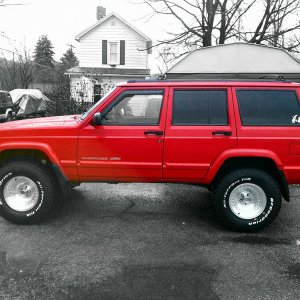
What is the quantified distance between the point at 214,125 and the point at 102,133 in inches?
55.3

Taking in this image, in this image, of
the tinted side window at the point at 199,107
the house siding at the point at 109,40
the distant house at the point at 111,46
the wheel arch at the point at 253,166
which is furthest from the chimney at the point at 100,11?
the wheel arch at the point at 253,166

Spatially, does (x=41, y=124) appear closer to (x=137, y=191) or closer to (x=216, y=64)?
(x=137, y=191)

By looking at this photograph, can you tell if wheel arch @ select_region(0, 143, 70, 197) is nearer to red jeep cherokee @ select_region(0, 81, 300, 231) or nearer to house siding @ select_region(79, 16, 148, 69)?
red jeep cherokee @ select_region(0, 81, 300, 231)

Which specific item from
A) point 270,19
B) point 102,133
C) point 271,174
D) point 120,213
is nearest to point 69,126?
point 102,133

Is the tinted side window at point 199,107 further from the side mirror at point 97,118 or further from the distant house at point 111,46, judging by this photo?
the distant house at point 111,46

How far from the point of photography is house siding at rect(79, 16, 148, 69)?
25.0m

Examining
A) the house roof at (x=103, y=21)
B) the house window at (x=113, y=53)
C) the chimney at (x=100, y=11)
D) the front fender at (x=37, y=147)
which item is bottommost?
the front fender at (x=37, y=147)

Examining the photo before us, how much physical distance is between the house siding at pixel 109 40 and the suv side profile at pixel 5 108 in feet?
30.6

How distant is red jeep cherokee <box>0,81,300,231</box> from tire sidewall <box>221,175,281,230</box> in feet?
0.04

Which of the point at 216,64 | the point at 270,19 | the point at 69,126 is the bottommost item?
the point at 69,126

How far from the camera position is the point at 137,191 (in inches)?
253

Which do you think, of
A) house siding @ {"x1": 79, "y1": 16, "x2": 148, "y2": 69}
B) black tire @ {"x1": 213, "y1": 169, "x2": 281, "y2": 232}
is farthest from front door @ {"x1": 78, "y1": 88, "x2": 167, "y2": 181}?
house siding @ {"x1": 79, "y1": 16, "x2": 148, "y2": 69}

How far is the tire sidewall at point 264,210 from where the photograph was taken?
4.46m

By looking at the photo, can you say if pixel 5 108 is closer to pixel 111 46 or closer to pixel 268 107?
pixel 111 46
